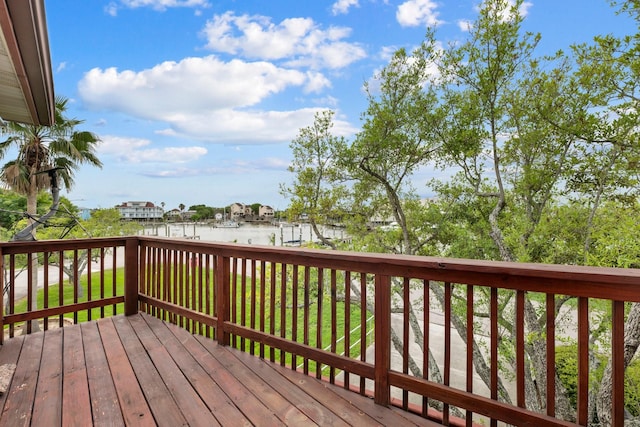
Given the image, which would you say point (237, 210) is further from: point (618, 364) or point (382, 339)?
point (618, 364)

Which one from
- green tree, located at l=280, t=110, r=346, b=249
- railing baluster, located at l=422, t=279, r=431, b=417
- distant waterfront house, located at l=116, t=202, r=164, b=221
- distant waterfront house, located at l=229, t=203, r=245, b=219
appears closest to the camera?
railing baluster, located at l=422, t=279, r=431, b=417

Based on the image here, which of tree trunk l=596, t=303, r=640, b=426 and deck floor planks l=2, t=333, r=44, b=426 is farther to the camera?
tree trunk l=596, t=303, r=640, b=426

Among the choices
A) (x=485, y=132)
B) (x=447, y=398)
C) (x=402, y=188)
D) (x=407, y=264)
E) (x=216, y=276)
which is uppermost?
(x=485, y=132)

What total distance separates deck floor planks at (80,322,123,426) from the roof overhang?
1954 mm

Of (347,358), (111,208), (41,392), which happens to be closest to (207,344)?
(41,392)

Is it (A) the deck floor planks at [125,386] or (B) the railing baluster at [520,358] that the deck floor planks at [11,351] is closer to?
(A) the deck floor planks at [125,386]

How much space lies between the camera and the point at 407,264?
166 centimetres

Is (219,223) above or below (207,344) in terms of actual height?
above

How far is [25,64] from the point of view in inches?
79.2

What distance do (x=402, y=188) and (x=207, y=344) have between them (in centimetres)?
655

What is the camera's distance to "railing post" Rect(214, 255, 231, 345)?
2.61m

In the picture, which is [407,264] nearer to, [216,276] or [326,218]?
[216,276]

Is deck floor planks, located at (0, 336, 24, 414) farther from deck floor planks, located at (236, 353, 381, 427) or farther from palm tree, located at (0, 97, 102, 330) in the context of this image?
palm tree, located at (0, 97, 102, 330)

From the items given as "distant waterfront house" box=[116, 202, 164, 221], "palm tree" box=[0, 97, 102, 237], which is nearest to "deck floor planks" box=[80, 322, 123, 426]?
"palm tree" box=[0, 97, 102, 237]
